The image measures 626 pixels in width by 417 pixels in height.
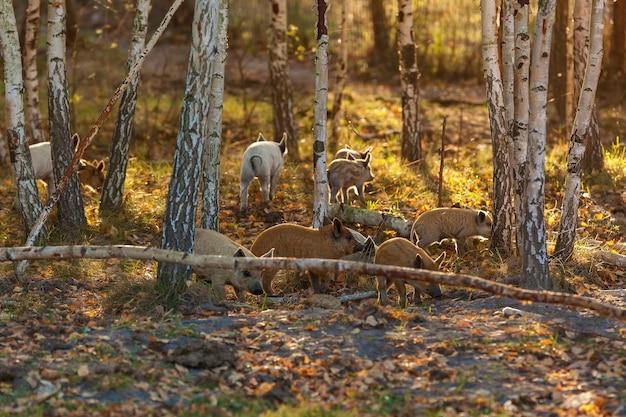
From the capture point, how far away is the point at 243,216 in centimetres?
1338

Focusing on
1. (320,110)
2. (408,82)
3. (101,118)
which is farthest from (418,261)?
(408,82)

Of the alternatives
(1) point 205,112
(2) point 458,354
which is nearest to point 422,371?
(2) point 458,354

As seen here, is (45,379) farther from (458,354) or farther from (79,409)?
(458,354)

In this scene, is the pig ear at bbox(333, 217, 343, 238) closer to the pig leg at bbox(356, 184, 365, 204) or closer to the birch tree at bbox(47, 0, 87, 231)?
the pig leg at bbox(356, 184, 365, 204)

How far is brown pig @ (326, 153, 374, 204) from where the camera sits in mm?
13438

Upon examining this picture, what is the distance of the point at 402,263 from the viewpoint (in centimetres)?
991

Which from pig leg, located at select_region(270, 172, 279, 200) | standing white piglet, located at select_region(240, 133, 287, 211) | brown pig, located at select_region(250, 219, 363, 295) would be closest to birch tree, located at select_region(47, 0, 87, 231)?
standing white piglet, located at select_region(240, 133, 287, 211)

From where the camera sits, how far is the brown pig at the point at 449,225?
11.6 metres

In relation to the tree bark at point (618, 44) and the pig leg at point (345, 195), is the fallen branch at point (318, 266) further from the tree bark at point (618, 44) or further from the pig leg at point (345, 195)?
the tree bark at point (618, 44)

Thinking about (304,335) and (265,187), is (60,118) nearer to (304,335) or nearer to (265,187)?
(265,187)

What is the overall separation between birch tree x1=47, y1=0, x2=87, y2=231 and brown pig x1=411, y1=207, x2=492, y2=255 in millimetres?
4278

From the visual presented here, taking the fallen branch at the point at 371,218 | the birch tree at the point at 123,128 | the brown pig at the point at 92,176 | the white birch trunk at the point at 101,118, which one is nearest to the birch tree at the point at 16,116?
the white birch trunk at the point at 101,118

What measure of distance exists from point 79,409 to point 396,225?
6.27 m

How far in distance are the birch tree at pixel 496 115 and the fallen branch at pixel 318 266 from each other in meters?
3.12
